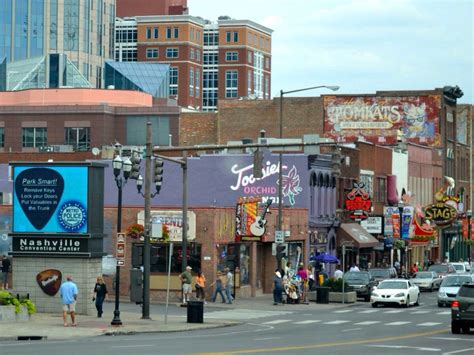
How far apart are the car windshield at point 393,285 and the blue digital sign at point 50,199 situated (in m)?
18.1

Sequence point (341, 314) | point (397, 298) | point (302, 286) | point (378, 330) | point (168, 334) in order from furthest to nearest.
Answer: point (302, 286) → point (397, 298) → point (341, 314) → point (378, 330) → point (168, 334)

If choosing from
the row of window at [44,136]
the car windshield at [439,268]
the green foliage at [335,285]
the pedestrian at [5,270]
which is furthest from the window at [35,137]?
the green foliage at [335,285]

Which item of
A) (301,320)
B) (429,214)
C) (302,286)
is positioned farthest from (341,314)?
(429,214)

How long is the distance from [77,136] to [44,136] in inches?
123

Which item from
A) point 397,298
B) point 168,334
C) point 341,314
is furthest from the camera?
point 397,298

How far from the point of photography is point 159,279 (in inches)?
2398

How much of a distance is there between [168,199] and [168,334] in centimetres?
3357

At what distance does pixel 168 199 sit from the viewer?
240ft

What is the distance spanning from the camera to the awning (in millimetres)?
81812

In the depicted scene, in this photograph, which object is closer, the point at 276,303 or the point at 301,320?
the point at 301,320

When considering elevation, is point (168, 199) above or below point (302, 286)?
above

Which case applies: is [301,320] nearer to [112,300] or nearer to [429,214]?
[112,300]

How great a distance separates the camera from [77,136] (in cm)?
11825

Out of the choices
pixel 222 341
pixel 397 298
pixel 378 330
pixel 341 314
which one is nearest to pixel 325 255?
pixel 397 298
